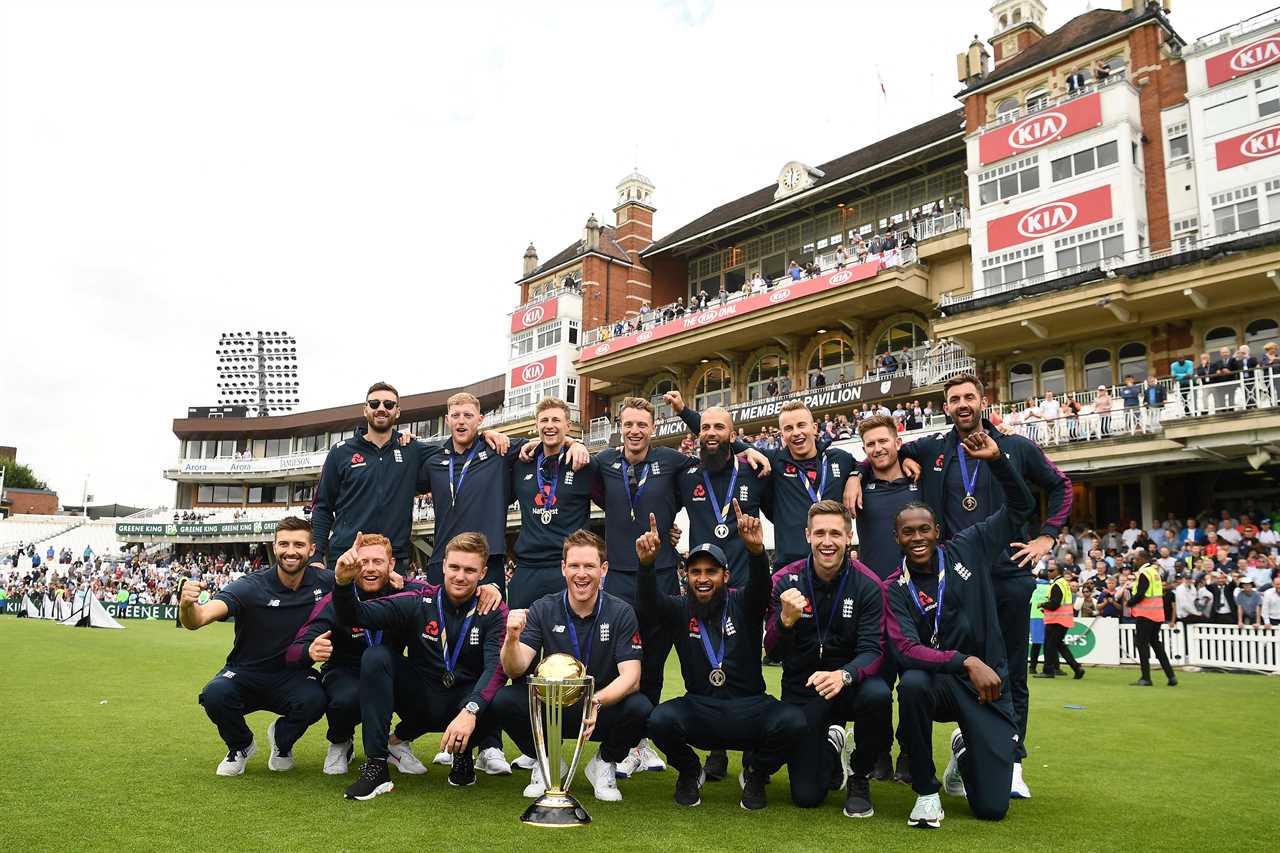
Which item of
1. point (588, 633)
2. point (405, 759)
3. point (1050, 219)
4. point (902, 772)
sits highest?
point (1050, 219)

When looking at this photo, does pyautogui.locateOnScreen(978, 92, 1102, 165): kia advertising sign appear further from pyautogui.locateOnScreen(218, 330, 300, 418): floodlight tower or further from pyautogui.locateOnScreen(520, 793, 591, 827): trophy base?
pyautogui.locateOnScreen(218, 330, 300, 418): floodlight tower

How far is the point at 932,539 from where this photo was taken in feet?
18.1

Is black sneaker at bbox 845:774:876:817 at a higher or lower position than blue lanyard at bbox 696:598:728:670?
A: lower

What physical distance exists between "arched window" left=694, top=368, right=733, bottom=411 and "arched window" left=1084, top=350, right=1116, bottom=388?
1501 cm

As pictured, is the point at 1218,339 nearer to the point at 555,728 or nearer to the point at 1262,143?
the point at 1262,143

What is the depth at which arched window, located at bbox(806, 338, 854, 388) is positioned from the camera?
35.4 metres

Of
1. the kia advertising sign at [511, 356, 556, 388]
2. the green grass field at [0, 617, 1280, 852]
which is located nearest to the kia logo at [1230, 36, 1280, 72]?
the green grass field at [0, 617, 1280, 852]

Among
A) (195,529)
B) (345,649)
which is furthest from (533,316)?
(345,649)

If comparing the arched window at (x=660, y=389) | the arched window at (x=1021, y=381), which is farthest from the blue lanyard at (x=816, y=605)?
the arched window at (x=660, y=389)

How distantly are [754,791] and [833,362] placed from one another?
31.8 m

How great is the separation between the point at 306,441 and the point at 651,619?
62600 mm

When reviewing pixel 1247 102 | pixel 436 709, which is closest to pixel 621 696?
pixel 436 709

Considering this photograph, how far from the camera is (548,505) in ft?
24.1

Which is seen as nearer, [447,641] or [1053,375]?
[447,641]
